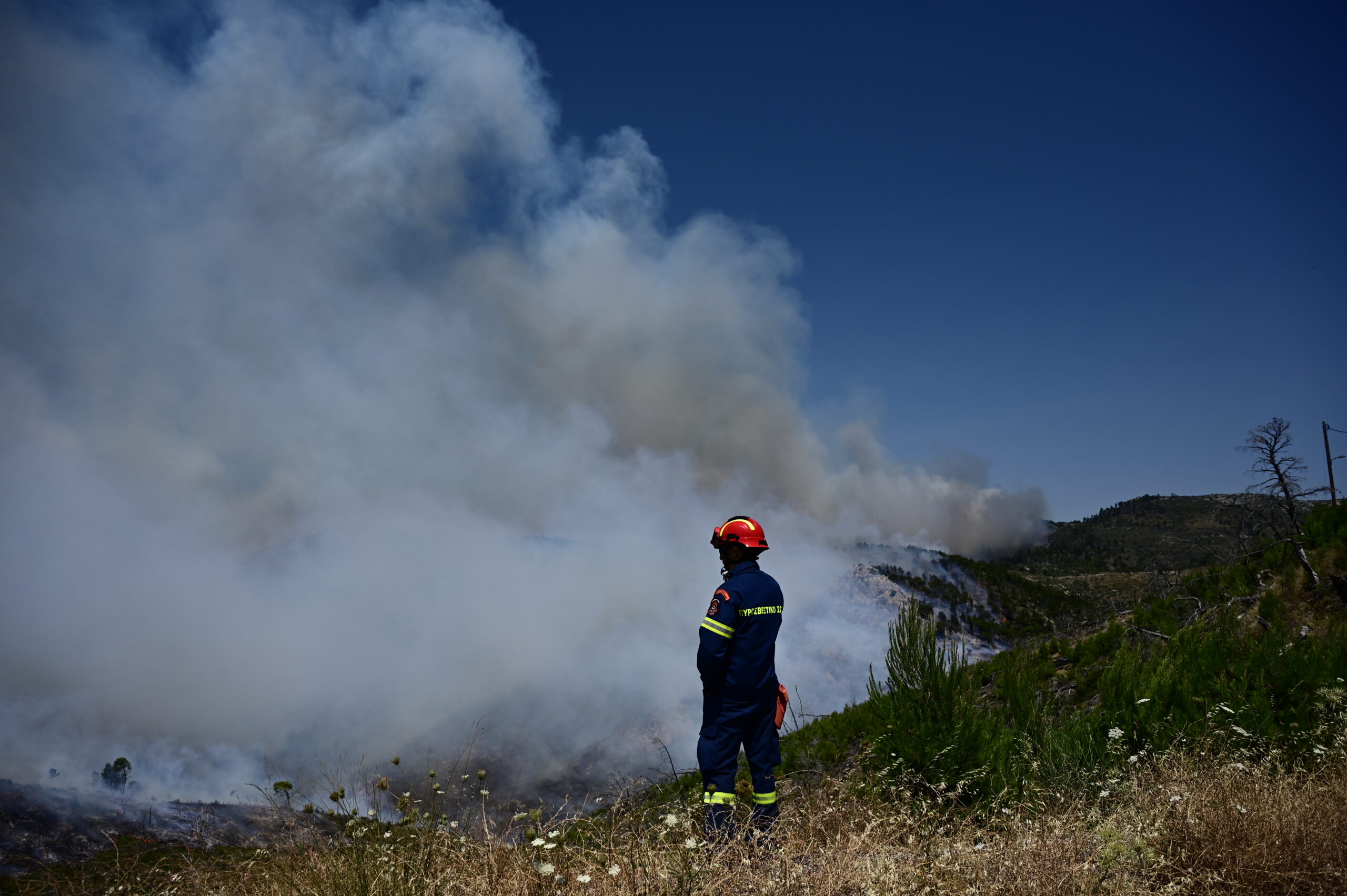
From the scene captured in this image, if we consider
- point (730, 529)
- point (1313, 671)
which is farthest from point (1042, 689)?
point (730, 529)

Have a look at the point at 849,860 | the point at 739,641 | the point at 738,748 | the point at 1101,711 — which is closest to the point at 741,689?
the point at 739,641

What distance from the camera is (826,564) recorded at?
465 feet

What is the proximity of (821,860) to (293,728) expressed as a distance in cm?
15495

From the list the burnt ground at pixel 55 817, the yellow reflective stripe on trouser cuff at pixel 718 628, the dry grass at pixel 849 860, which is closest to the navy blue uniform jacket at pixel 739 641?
the yellow reflective stripe on trouser cuff at pixel 718 628

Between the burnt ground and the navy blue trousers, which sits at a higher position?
the navy blue trousers

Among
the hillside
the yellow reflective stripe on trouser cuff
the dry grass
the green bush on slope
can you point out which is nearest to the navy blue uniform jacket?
the yellow reflective stripe on trouser cuff

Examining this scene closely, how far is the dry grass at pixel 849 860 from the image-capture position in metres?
3.42

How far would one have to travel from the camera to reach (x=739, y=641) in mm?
5621

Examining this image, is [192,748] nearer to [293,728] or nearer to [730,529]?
[293,728]

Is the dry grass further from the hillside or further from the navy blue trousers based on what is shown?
the hillside

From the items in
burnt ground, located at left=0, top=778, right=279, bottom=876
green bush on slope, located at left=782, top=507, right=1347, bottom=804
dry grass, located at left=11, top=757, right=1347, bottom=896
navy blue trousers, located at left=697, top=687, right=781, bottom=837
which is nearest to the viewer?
dry grass, located at left=11, top=757, right=1347, bottom=896

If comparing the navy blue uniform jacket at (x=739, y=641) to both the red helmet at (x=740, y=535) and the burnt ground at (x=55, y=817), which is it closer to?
the red helmet at (x=740, y=535)

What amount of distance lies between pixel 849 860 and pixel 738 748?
1.88 meters

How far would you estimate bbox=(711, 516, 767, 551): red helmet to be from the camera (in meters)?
5.98
